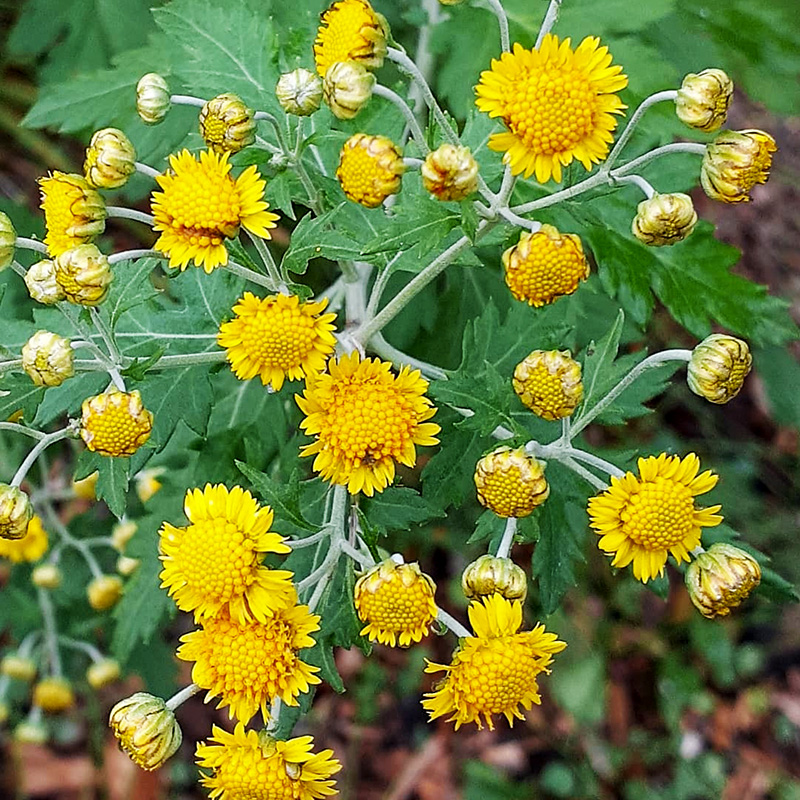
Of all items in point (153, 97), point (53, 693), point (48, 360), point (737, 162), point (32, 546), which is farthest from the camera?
point (53, 693)

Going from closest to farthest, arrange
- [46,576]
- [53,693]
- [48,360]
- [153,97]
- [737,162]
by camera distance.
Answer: [737,162] → [48,360] → [153,97] → [46,576] → [53,693]

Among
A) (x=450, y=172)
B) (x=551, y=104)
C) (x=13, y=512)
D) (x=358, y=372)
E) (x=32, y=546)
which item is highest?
(x=551, y=104)

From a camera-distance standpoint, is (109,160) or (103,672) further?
(103,672)

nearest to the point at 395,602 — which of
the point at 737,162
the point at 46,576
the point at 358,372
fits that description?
the point at 358,372

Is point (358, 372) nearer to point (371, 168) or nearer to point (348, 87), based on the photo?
point (371, 168)

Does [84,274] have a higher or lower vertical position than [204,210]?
lower

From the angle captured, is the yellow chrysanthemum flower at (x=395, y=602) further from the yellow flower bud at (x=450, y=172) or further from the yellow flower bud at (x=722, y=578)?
the yellow flower bud at (x=450, y=172)

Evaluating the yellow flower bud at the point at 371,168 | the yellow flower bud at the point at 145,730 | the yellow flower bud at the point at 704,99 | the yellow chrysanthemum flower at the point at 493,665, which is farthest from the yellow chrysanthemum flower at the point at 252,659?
the yellow flower bud at the point at 704,99
